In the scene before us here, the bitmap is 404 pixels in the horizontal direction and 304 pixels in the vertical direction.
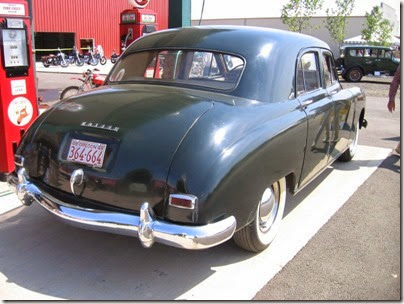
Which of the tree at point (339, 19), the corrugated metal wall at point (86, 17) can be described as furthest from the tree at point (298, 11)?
the corrugated metal wall at point (86, 17)

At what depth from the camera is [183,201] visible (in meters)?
2.52

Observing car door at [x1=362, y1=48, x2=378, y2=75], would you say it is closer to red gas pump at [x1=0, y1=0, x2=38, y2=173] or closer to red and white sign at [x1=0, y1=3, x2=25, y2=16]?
red gas pump at [x1=0, y1=0, x2=38, y2=173]

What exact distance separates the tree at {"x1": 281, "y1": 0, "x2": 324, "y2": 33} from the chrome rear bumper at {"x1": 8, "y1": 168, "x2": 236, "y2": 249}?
39.2 meters

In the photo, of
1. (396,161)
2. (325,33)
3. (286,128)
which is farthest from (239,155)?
(325,33)

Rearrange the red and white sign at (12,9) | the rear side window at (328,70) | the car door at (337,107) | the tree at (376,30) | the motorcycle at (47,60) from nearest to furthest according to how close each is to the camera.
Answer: the red and white sign at (12,9) < the car door at (337,107) < the rear side window at (328,70) < the motorcycle at (47,60) < the tree at (376,30)

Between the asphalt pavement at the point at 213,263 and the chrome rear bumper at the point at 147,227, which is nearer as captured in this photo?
the chrome rear bumper at the point at 147,227

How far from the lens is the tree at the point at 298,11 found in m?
38.8

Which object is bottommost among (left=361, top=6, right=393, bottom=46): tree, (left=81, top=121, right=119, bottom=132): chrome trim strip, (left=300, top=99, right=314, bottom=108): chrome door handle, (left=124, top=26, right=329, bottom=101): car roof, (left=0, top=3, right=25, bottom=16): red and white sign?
(left=81, top=121, right=119, bottom=132): chrome trim strip

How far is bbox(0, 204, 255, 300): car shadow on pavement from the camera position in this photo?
9.21ft

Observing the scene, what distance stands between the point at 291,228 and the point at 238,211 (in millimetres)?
1321

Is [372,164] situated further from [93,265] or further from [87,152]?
[87,152]

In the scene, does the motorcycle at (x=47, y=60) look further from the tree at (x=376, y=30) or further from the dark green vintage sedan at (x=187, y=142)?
the tree at (x=376, y=30)

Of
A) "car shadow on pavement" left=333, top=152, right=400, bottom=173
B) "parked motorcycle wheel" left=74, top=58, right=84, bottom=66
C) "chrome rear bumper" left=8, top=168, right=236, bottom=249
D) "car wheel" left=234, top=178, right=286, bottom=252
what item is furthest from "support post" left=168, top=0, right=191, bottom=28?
"parked motorcycle wheel" left=74, top=58, right=84, bottom=66

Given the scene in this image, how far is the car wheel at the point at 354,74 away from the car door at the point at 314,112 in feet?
55.7
